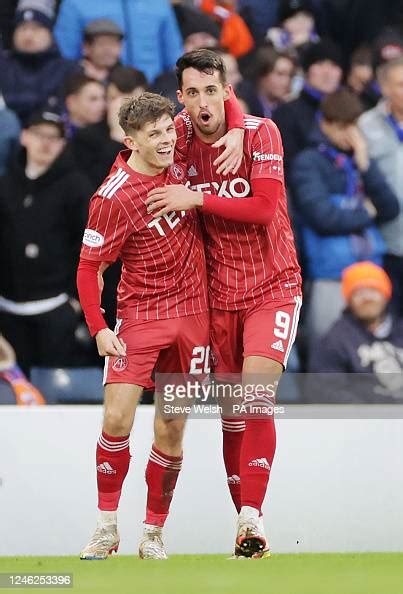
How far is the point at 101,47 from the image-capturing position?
8109 millimetres

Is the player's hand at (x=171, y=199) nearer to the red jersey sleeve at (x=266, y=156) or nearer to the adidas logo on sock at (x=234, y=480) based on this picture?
the red jersey sleeve at (x=266, y=156)

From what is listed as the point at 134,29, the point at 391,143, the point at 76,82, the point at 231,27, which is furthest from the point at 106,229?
the point at 231,27

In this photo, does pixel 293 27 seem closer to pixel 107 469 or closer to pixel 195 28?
pixel 195 28

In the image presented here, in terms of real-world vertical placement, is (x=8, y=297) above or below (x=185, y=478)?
above

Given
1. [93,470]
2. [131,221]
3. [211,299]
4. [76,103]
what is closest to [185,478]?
[93,470]

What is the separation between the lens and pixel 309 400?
717cm

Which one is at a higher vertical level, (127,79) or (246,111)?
(127,79)

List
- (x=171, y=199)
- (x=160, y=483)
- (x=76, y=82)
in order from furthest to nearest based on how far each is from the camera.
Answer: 1. (x=76, y=82)
2. (x=160, y=483)
3. (x=171, y=199)

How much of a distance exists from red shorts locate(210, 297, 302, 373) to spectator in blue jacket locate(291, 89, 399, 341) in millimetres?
2041

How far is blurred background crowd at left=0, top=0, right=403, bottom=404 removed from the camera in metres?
7.54

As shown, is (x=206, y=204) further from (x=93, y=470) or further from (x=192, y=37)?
(x=192, y=37)

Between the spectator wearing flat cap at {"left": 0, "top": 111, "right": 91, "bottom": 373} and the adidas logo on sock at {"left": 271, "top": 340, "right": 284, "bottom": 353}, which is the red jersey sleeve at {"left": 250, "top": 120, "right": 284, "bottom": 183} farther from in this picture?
the spectator wearing flat cap at {"left": 0, "top": 111, "right": 91, "bottom": 373}

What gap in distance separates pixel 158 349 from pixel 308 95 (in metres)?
3.15

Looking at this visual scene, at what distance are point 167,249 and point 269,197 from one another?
50 cm
